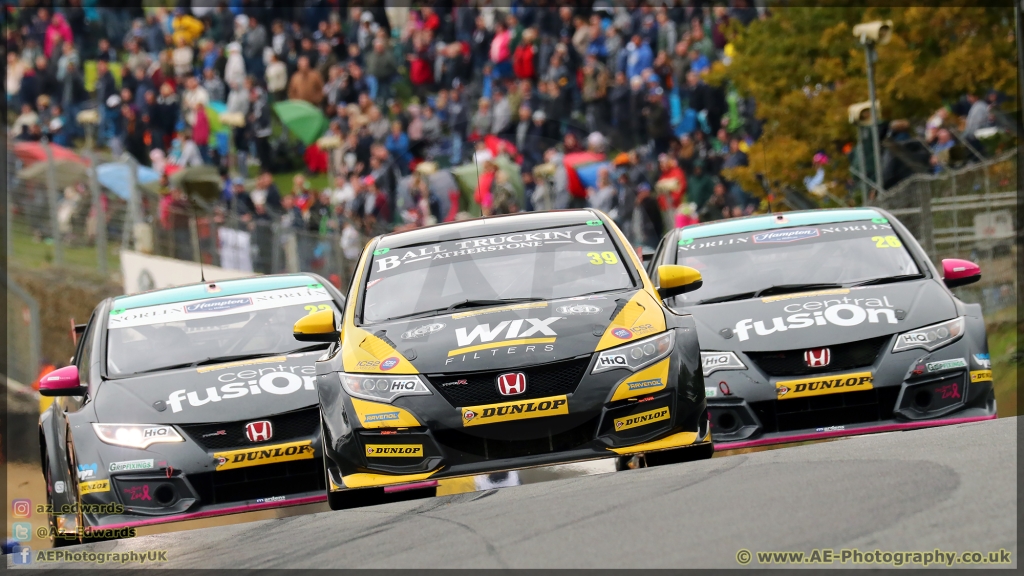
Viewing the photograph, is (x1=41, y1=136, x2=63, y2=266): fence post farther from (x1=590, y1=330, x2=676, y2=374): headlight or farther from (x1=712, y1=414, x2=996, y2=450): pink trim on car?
(x1=590, y1=330, x2=676, y2=374): headlight

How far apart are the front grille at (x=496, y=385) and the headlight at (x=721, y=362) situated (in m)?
1.76

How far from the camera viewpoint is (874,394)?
8891 mm

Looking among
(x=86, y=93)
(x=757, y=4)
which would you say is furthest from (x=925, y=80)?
(x=86, y=93)

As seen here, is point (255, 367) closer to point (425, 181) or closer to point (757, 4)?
point (425, 181)

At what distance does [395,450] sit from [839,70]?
55.8 feet

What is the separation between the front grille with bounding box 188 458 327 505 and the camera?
28.5 ft

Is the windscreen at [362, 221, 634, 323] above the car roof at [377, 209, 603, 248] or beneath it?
beneath

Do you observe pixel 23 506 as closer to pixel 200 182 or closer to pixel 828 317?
pixel 828 317

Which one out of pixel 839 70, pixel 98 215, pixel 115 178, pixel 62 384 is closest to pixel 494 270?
pixel 62 384

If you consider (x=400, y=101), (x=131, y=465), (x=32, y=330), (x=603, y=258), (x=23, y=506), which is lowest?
(x=32, y=330)

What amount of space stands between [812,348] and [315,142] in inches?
891

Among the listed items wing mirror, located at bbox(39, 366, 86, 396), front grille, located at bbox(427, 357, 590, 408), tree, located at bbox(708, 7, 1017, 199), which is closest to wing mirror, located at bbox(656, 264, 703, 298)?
front grille, located at bbox(427, 357, 590, 408)

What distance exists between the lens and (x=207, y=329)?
1014 cm

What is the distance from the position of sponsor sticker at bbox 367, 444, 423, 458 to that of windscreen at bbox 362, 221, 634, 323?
93 centimetres
